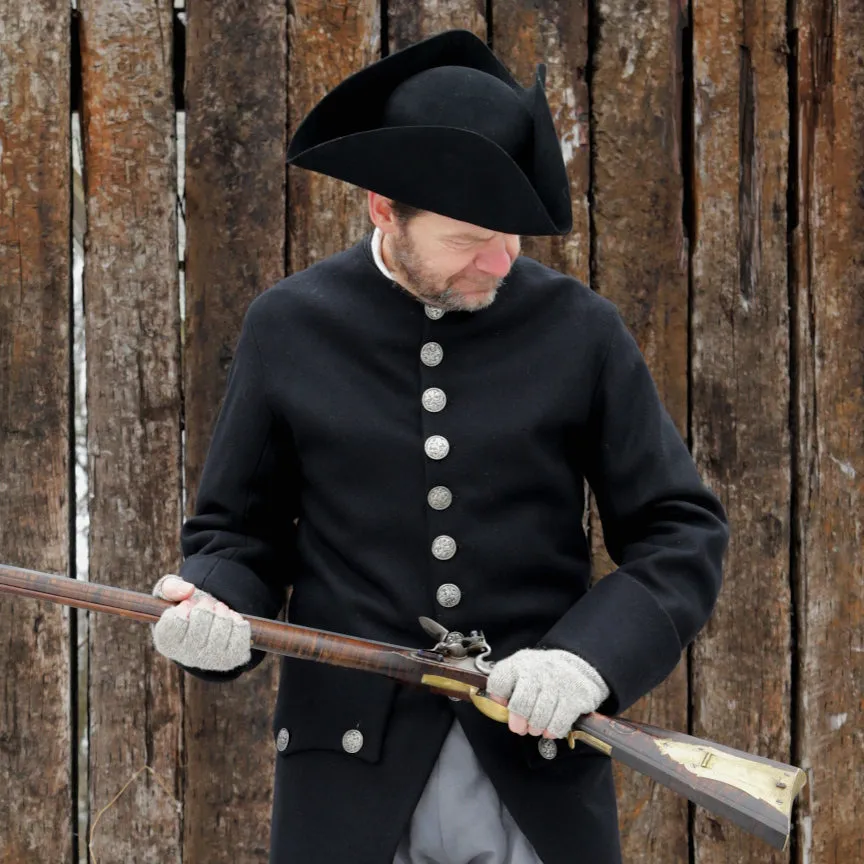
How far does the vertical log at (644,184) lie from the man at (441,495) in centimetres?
95

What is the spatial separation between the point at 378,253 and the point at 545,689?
2.90 ft

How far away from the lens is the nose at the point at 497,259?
218 cm

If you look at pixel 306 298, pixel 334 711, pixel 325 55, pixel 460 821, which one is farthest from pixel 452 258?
pixel 325 55

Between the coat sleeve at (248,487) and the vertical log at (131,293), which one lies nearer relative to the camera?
the coat sleeve at (248,487)

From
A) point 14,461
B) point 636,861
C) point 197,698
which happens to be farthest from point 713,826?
point 14,461

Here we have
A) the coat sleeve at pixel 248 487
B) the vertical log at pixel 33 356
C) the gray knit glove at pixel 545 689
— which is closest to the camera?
the gray knit glove at pixel 545 689

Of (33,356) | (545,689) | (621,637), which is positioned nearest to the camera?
(545,689)

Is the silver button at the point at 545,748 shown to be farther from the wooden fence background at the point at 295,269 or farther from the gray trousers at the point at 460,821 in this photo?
the wooden fence background at the point at 295,269

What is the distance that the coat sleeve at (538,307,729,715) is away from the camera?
2.14 m

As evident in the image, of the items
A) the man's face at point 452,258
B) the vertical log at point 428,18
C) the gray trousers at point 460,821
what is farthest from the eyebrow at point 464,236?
the vertical log at point 428,18

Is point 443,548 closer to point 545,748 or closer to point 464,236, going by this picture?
point 545,748

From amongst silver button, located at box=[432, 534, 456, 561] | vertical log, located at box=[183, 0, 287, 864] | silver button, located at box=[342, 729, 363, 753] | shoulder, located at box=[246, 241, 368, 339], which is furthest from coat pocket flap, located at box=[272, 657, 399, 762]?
vertical log, located at box=[183, 0, 287, 864]

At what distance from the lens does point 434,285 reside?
7.38 ft

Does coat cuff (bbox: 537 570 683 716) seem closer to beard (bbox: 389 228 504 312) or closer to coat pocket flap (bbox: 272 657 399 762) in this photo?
coat pocket flap (bbox: 272 657 399 762)
